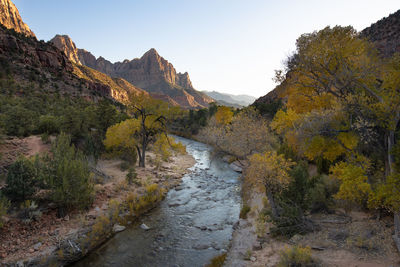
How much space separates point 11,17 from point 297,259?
389 feet

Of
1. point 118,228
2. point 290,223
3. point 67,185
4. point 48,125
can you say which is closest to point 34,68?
point 48,125

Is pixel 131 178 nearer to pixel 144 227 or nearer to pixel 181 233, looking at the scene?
pixel 144 227

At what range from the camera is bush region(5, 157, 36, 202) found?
32.2ft

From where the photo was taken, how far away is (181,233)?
1138 centimetres

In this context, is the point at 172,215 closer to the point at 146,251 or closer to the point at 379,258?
the point at 146,251

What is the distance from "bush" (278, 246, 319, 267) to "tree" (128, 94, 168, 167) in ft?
52.4

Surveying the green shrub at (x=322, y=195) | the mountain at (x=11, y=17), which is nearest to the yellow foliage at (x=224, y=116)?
the green shrub at (x=322, y=195)

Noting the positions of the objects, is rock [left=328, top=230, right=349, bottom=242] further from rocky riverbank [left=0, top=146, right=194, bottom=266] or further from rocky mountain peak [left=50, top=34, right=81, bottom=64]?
rocky mountain peak [left=50, top=34, right=81, bottom=64]

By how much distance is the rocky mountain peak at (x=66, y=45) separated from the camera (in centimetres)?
15200

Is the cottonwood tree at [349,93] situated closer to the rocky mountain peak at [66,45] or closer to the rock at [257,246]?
the rock at [257,246]

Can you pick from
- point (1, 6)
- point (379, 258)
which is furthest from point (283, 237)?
point (1, 6)

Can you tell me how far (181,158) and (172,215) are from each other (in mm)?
16272

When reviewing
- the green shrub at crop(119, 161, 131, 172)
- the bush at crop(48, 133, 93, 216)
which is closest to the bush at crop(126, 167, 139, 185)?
the green shrub at crop(119, 161, 131, 172)

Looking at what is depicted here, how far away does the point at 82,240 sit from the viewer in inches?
369
